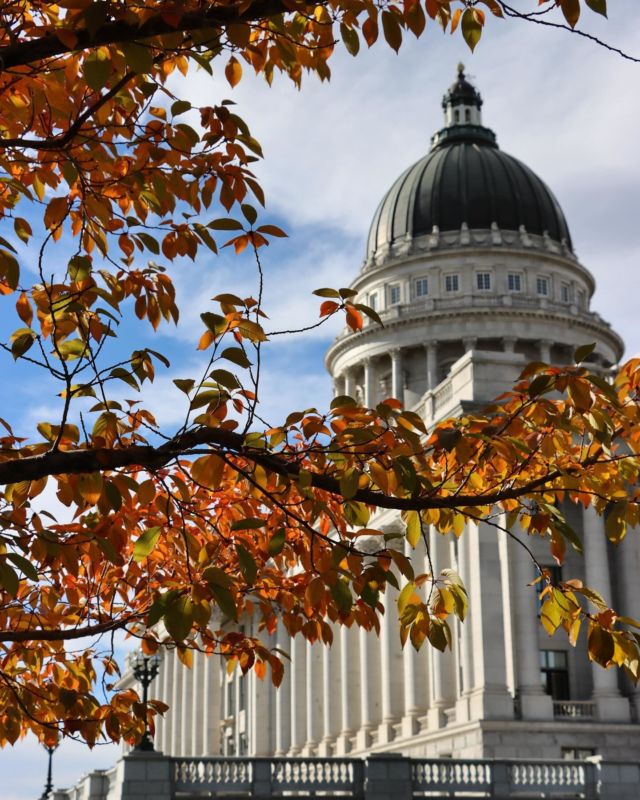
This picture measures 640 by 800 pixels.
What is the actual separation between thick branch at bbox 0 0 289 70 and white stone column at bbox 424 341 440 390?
81.5 m

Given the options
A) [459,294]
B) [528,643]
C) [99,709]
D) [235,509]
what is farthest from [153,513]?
[459,294]

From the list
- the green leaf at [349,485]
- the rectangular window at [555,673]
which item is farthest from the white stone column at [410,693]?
the green leaf at [349,485]

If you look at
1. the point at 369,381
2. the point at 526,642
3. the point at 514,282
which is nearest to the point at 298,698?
the point at 369,381

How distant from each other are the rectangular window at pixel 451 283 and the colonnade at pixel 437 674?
30545mm

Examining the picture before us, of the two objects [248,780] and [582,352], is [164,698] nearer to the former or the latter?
[248,780]

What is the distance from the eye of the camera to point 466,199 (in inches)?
3844

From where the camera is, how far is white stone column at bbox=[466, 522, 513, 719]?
151ft

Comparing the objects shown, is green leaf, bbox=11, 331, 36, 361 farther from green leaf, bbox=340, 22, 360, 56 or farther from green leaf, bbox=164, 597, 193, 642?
green leaf, bbox=340, 22, 360, 56

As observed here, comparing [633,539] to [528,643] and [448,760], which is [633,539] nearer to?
[528,643]

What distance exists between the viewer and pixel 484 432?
8.68m

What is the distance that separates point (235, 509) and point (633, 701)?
4131 centimetres

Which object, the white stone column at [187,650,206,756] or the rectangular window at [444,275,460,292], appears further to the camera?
the white stone column at [187,650,206,756]

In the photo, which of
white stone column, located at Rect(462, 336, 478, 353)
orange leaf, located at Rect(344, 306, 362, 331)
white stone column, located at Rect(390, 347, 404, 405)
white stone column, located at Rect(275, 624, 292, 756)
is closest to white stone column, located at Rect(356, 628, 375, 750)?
white stone column, located at Rect(275, 624, 292, 756)

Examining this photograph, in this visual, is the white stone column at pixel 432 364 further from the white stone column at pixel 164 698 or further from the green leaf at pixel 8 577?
the green leaf at pixel 8 577
